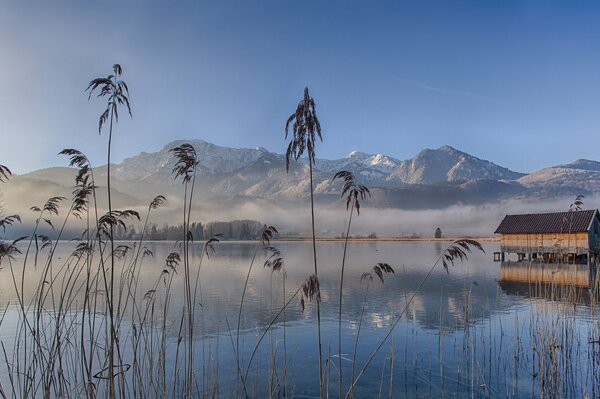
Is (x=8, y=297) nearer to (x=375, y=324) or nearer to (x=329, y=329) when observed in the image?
(x=329, y=329)

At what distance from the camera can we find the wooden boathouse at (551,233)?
4266 centimetres

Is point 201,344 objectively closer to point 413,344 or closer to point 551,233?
point 413,344

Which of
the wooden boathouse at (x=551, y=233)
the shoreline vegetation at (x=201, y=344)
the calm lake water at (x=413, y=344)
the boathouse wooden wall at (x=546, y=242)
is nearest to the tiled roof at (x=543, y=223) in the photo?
the wooden boathouse at (x=551, y=233)

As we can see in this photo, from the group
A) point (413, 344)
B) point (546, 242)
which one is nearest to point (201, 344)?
point (413, 344)

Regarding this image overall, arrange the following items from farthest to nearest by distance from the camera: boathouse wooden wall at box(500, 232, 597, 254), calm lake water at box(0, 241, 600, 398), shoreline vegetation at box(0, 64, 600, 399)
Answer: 1. boathouse wooden wall at box(500, 232, 597, 254)
2. calm lake water at box(0, 241, 600, 398)
3. shoreline vegetation at box(0, 64, 600, 399)

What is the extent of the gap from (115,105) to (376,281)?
94.4ft

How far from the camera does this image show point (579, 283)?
27.3m

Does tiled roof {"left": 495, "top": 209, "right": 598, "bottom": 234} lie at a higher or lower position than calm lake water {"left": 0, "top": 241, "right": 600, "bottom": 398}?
higher

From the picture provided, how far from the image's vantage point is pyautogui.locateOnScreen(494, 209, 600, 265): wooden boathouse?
42.7 meters

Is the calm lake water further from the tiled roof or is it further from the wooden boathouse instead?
the tiled roof

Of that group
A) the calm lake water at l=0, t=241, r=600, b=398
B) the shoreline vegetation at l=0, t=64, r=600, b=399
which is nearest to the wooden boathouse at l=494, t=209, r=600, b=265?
the calm lake water at l=0, t=241, r=600, b=398

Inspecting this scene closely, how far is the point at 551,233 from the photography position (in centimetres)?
4369

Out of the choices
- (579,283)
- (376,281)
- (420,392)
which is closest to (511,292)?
(579,283)

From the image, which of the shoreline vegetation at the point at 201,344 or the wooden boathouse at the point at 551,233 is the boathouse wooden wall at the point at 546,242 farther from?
the shoreline vegetation at the point at 201,344
